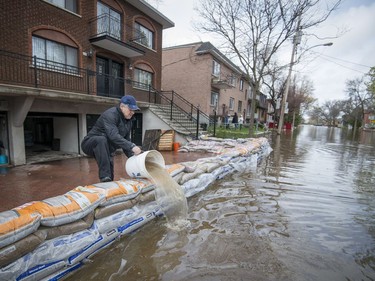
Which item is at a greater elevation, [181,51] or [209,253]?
[181,51]

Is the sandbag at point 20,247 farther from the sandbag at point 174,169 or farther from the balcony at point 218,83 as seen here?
the balcony at point 218,83

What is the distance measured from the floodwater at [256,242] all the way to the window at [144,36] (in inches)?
428

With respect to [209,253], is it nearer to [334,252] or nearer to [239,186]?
[334,252]

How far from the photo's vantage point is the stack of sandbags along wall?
73.0 inches

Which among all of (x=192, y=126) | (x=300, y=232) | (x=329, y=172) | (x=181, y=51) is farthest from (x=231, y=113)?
(x=300, y=232)

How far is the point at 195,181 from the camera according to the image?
4.59m

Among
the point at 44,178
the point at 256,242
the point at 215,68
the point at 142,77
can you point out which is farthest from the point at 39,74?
the point at 215,68

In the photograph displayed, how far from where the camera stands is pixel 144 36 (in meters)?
12.7

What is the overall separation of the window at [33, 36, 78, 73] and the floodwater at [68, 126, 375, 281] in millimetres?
7130

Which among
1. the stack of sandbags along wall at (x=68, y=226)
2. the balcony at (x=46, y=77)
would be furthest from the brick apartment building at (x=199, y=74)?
the stack of sandbags along wall at (x=68, y=226)

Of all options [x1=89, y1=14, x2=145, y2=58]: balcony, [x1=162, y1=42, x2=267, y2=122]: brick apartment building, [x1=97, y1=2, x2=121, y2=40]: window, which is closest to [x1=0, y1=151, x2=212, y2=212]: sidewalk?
[x1=89, y1=14, x2=145, y2=58]: balcony

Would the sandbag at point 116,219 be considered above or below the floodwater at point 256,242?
above

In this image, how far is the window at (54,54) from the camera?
7.99 m

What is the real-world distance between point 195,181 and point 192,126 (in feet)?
25.6
